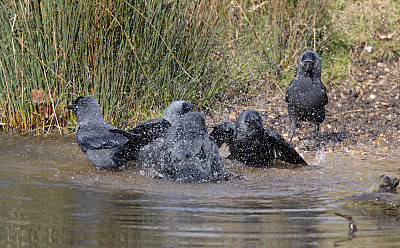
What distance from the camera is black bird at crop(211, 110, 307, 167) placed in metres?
5.94

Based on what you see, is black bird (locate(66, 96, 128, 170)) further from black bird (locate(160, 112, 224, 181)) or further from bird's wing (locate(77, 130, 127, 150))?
black bird (locate(160, 112, 224, 181))

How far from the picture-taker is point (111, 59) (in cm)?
732

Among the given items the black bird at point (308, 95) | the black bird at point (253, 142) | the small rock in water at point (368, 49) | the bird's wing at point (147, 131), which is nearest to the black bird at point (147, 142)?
the bird's wing at point (147, 131)

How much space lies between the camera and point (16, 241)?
3398mm

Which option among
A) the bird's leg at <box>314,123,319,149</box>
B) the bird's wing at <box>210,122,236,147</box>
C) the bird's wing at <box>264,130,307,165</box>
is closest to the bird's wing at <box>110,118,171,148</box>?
the bird's wing at <box>210,122,236,147</box>

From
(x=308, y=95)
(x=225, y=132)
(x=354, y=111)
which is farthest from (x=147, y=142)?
(x=354, y=111)

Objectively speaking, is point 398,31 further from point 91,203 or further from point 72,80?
point 91,203

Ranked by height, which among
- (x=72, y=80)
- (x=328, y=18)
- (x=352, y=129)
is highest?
(x=328, y=18)

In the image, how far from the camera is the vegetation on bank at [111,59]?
712cm

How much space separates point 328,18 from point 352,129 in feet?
9.98

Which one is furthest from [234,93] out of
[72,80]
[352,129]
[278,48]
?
[72,80]

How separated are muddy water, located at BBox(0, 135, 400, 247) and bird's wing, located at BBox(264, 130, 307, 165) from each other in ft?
0.54

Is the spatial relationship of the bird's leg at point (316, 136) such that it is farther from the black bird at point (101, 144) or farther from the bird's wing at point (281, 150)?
the black bird at point (101, 144)

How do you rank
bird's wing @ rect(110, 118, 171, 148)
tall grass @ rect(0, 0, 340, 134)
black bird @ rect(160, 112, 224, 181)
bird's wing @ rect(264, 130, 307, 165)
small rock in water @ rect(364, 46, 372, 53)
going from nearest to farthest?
black bird @ rect(160, 112, 224, 181) < bird's wing @ rect(110, 118, 171, 148) < bird's wing @ rect(264, 130, 307, 165) < tall grass @ rect(0, 0, 340, 134) < small rock in water @ rect(364, 46, 372, 53)
